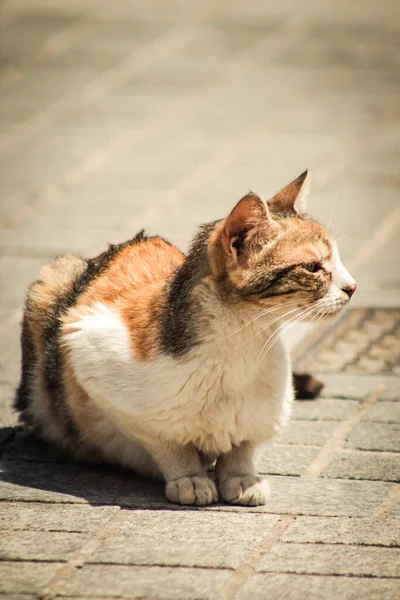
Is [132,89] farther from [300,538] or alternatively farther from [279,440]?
[300,538]

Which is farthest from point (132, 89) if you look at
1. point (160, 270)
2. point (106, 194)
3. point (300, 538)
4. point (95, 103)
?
point (300, 538)

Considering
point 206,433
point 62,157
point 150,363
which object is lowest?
point 206,433

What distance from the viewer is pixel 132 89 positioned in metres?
11.2

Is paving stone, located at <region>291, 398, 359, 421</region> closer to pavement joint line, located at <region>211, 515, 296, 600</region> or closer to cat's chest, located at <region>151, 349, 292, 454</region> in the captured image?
cat's chest, located at <region>151, 349, 292, 454</region>

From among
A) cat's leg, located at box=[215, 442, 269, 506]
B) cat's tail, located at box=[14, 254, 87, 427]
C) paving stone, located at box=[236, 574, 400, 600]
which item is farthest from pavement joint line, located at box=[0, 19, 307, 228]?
paving stone, located at box=[236, 574, 400, 600]

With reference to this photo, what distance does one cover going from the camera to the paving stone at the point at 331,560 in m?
3.49

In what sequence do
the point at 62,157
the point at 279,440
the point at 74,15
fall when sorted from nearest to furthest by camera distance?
the point at 279,440
the point at 62,157
the point at 74,15

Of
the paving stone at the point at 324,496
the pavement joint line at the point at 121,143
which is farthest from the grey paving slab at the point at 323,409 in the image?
the pavement joint line at the point at 121,143

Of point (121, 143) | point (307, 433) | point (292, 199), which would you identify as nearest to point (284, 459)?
point (307, 433)

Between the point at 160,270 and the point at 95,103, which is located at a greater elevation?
the point at 95,103

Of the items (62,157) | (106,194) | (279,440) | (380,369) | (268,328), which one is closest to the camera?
(268,328)

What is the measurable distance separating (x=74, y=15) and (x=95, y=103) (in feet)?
13.1

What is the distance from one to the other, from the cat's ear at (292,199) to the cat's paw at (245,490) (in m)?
1.10

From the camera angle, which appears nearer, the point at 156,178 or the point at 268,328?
the point at 268,328
